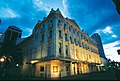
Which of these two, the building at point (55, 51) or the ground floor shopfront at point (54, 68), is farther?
the building at point (55, 51)

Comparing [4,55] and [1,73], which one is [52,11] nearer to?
[4,55]

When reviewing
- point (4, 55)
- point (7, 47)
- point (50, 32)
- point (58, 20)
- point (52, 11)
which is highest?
point (52, 11)

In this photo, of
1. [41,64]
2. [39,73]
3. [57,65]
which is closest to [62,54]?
[57,65]

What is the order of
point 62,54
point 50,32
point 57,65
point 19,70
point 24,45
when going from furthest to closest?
point 24,45
point 19,70
point 50,32
point 62,54
point 57,65

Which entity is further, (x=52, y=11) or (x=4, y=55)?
(x=52, y=11)

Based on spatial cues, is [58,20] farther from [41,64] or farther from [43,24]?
[41,64]

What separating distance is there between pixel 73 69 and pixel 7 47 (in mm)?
16635

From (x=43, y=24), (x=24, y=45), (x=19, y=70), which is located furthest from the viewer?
(x=24, y=45)

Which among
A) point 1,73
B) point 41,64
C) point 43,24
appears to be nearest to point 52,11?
point 43,24

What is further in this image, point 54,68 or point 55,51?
point 55,51

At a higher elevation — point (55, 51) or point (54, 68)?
point (55, 51)

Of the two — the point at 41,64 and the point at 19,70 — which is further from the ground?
the point at 41,64

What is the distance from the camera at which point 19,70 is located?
34.9 metres

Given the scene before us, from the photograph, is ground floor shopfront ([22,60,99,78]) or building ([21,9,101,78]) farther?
building ([21,9,101,78])
